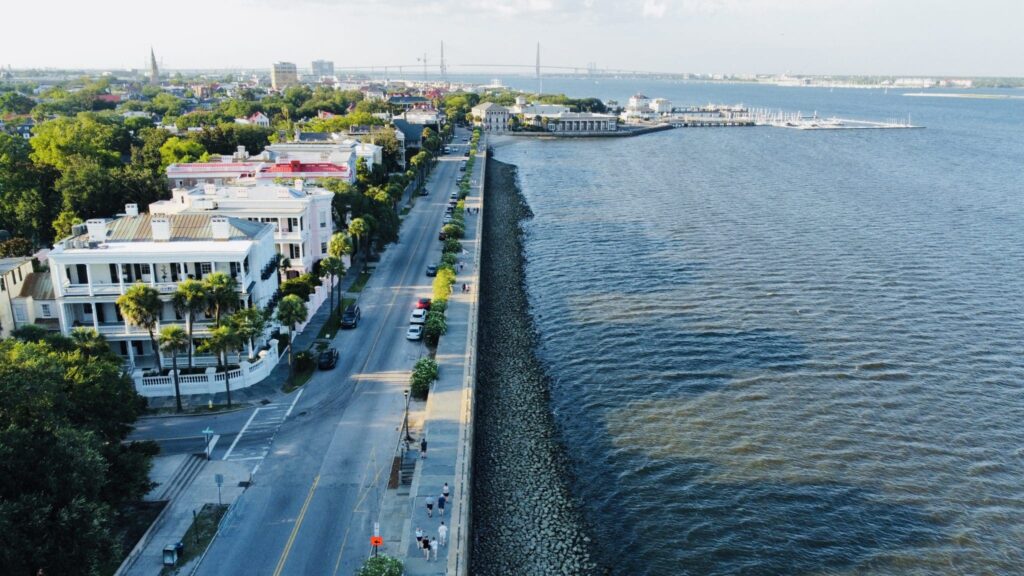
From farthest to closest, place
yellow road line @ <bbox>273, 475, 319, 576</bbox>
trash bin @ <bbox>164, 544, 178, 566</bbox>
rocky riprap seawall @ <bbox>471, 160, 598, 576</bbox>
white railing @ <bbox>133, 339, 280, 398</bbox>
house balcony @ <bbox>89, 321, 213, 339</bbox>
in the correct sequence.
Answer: house balcony @ <bbox>89, 321, 213, 339</bbox>
white railing @ <bbox>133, 339, 280, 398</bbox>
rocky riprap seawall @ <bbox>471, 160, 598, 576</bbox>
yellow road line @ <bbox>273, 475, 319, 576</bbox>
trash bin @ <bbox>164, 544, 178, 566</bbox>

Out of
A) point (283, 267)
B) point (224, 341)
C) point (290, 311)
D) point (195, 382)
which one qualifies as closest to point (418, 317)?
point (290, 311)

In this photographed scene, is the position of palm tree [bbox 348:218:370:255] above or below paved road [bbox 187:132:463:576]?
above

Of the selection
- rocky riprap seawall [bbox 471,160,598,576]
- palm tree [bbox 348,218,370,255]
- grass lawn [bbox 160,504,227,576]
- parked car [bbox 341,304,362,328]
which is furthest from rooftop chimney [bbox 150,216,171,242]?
rocky riprap seawall [bbox 471,160,598,576]

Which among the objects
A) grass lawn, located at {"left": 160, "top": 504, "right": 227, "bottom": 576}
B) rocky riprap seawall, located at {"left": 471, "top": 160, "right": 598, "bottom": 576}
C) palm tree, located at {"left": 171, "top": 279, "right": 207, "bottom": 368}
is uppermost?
palm tree, located at {"left": 171, "top": 279, "right": 207, "bottom": 368}

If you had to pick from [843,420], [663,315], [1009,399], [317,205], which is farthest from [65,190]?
[1009,399]

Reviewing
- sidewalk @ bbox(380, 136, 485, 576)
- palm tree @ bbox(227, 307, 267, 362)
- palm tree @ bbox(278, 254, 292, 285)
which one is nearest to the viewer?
sidewalk @ bbox(380, 136, 485, 576)

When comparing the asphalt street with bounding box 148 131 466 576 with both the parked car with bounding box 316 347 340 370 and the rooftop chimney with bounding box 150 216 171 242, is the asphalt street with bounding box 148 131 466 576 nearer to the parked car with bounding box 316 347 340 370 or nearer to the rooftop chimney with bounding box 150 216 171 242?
the parked car with bounding box 316 347 340 370

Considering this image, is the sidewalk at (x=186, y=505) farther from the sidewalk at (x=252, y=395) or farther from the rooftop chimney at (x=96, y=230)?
the rooftop chimney at (x=96, y=230)

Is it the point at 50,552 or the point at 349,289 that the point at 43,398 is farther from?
the point at 349,289
